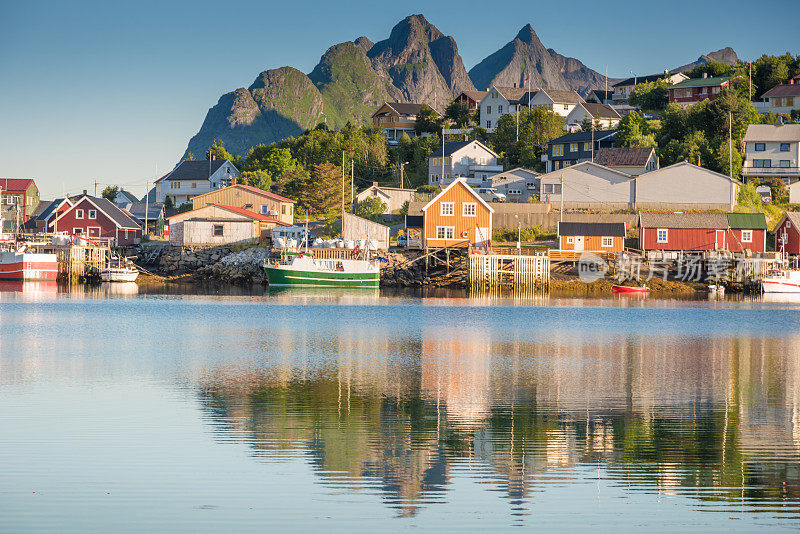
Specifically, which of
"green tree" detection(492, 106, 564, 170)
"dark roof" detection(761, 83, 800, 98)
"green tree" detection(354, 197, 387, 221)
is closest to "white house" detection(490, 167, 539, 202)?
"green tree" detection(492, 106, 564, 170)

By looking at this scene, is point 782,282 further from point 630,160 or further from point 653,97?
point 653,97

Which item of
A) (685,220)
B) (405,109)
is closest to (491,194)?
(685,220)

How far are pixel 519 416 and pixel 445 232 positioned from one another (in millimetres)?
49717

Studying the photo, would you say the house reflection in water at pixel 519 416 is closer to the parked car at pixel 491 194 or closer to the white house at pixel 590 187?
the white house at pixel 590 187

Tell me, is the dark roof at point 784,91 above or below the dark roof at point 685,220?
above

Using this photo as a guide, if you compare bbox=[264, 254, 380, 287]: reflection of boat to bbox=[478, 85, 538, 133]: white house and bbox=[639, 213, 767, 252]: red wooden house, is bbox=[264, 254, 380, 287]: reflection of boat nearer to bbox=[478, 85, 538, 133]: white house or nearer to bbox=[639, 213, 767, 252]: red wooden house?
bbox=[639, 213, 767, 252]: red wooden house

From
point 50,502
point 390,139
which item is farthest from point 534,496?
point 390,139

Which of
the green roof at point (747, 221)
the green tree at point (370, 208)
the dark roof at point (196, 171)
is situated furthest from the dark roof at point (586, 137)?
the dark roof at point (196, 171)

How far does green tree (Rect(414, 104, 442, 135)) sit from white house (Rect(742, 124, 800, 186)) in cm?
4756

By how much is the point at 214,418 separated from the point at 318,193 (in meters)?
71.4

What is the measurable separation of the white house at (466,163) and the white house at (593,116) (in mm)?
15044

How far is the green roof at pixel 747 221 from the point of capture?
221 ft

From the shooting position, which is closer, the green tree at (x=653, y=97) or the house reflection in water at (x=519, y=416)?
the house reflection in water at (x=519, y=416)

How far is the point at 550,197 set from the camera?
79438 millimetres
